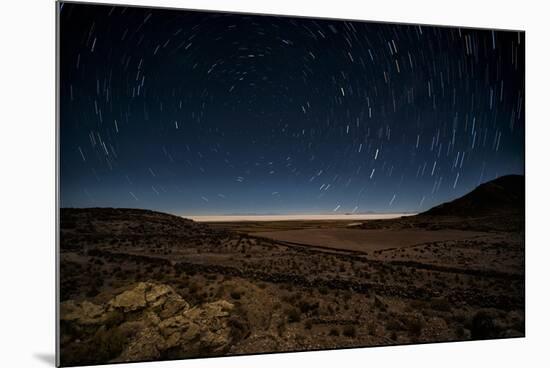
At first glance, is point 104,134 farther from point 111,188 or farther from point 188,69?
point 188,69

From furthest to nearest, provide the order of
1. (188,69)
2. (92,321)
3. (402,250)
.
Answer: (402,250)
(188,69)
(92,321)

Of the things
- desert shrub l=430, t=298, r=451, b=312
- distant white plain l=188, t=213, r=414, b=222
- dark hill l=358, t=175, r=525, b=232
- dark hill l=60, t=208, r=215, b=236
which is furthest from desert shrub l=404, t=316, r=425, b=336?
dark hill l=60, t=208, r=215, b=236

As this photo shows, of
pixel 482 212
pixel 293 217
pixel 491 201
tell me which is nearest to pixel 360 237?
pixel 293 217

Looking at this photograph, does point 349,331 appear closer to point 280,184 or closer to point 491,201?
point 280,184

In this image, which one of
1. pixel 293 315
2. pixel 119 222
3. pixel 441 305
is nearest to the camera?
pixel 119 222

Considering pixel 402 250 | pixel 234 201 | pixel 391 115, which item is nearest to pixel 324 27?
pixel 391 115

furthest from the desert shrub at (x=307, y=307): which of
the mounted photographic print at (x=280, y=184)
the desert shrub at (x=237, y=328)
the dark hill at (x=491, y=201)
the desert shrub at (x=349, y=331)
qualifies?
the dark hill at (x=491, y=201)
